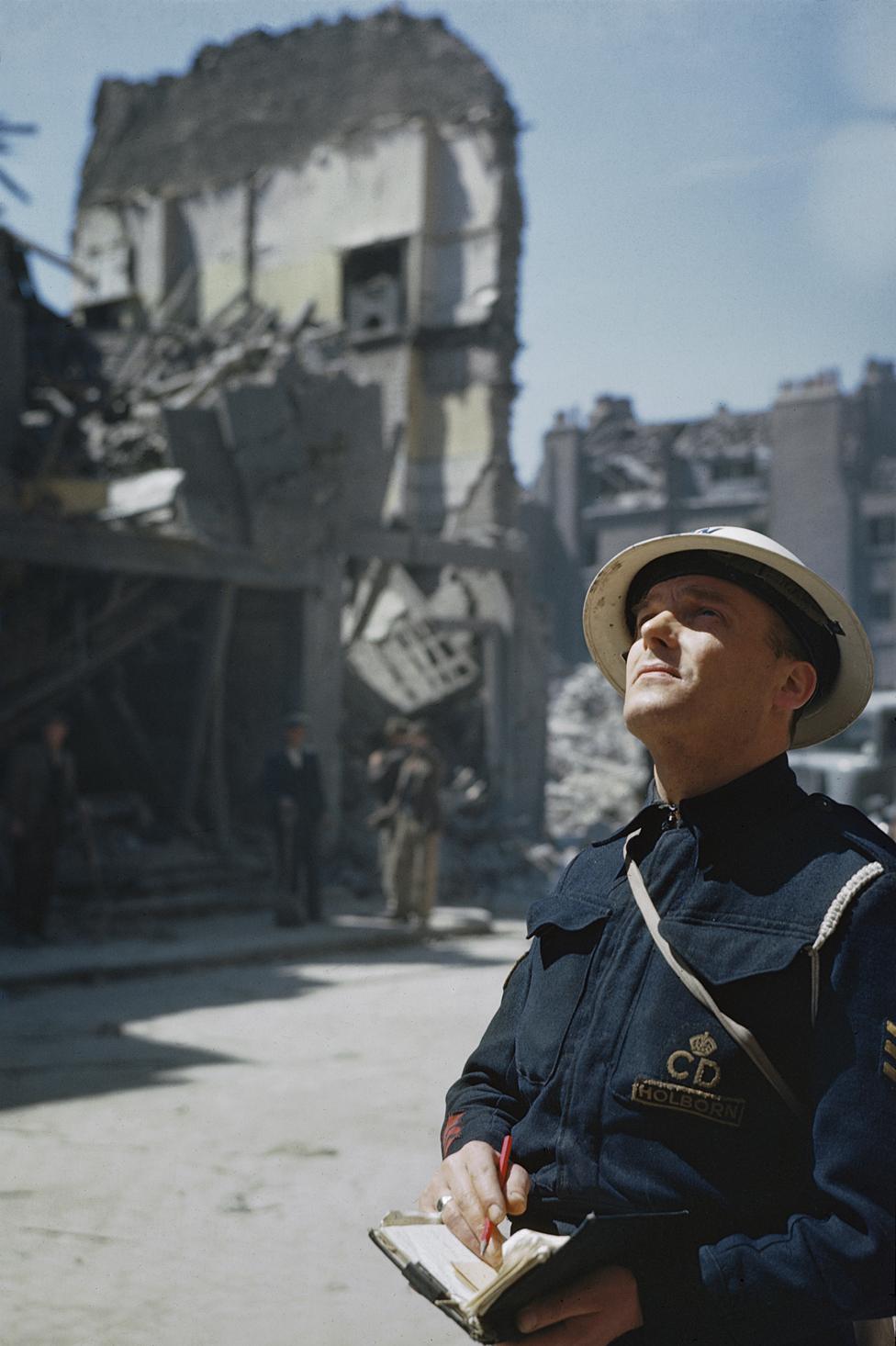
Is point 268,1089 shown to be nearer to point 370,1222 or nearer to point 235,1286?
point 370,1222

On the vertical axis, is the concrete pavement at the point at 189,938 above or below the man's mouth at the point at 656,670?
below

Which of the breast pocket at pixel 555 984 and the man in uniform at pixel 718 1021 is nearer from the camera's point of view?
the man in uniform at pixel 718 1021

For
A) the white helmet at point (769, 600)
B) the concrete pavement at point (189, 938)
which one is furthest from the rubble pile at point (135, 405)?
the white helmet at point (769, 600)

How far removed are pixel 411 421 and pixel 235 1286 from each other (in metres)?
19.9

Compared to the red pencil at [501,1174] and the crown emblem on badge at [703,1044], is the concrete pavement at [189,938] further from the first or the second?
the crown emblem on badge at [703,1044]

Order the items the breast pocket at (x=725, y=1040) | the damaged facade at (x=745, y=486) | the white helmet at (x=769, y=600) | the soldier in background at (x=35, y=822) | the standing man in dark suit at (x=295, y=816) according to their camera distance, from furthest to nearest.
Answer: the damaged facade at (x=745, y=486) < the standing man in dark suit at (x=295, y=816) < the soldier in background at (x=35, y=822) < the white helmet at (x=769, y=600) < the breast pocket at (x=725, y=1040)

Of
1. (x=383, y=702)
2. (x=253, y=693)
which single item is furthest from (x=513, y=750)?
(x=253, y=693)

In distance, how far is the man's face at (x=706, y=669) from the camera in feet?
5.99

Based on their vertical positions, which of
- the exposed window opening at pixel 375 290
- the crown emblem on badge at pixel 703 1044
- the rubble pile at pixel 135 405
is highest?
the exposed window opening at pixel 375 290

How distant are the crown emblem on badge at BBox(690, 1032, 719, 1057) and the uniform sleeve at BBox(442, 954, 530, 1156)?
0.40m

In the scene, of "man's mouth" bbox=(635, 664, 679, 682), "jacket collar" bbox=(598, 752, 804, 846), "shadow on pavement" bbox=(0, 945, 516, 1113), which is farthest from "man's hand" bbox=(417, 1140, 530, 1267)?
"shadow on pavement" bbox=(0, 945, 516, 1113)

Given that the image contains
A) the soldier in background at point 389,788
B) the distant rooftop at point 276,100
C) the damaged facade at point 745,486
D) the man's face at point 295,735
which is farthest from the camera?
the damaged facade at point 745,486

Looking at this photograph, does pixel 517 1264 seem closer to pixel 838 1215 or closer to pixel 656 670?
pixel 838 1215

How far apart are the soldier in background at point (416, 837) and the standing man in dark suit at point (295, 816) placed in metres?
0.75
